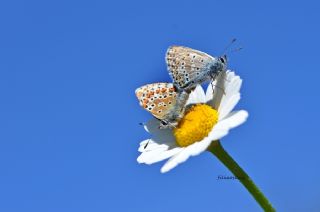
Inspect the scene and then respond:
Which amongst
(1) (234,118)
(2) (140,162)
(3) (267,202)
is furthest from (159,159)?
(3) (267,202)

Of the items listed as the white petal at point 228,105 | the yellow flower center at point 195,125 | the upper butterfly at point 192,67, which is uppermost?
the upper butterfly at point 192,67

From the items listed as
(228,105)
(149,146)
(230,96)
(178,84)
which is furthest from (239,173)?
(149,146)

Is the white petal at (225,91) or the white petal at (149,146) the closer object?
the white petal at (225,91)

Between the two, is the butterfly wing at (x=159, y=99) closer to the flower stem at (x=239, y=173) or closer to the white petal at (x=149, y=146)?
the white petal at (x=149, y=146)

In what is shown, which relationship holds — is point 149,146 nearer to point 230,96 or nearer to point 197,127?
point 197,127

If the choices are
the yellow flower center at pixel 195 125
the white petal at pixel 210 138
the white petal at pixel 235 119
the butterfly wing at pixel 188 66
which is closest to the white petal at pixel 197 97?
the yellow flower center at pixel 195 125

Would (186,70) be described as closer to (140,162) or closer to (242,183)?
(140,162)
